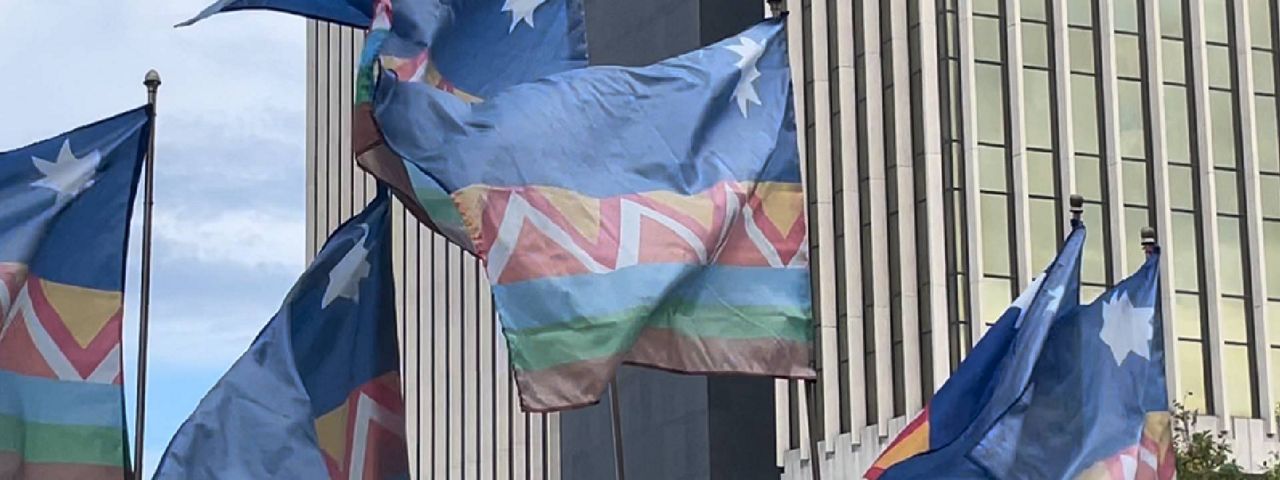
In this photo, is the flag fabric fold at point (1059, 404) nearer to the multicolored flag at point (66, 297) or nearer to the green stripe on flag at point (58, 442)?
the green stripe on flag at point (58, 442)

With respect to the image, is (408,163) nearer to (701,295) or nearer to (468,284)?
(701,295)

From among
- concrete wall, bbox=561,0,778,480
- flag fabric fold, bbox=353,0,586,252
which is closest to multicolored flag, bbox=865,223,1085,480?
flag fabric fold, bbox=353,0,586,252

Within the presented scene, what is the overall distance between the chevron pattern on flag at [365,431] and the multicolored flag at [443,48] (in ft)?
6.25

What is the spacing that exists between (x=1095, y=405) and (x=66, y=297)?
7.04 m

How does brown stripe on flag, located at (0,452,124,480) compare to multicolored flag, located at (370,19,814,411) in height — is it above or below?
below

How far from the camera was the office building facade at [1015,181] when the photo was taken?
192 feet

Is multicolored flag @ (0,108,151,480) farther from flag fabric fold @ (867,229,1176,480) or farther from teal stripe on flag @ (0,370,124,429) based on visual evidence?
flag fabric fold @ (867,229,1176,480)

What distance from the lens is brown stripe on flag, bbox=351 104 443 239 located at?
57.5 feet

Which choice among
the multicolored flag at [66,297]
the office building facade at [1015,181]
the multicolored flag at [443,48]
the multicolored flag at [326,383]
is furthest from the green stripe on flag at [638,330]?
the office building facade at [1015,181]

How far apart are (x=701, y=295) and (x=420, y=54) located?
7.74 ft

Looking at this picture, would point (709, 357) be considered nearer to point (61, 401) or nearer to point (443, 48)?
point (443, 48)

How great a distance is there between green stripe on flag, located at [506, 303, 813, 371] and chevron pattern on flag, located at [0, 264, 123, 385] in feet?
13.0

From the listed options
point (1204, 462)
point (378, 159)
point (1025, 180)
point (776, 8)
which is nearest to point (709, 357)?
point (776, 8)

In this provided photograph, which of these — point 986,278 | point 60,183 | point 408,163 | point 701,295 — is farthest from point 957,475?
point 986,278
